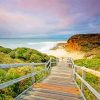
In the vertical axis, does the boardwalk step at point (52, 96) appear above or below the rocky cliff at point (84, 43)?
below

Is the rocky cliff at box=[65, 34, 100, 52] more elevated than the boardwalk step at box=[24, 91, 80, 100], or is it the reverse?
the rocky cliff at box=[65, 34, 100, 52]

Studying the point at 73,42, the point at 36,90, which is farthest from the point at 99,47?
the point at 36,90

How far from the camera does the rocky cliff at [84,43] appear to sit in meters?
105

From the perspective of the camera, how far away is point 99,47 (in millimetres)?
103812

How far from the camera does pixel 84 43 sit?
111188 millimetres

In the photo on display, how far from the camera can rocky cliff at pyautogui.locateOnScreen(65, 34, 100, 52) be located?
105 meters

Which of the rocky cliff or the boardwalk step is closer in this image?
the boardwalk step

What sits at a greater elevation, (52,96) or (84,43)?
(84,43)

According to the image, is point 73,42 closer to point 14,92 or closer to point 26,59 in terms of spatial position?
point 26,59

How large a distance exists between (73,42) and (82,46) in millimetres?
7876

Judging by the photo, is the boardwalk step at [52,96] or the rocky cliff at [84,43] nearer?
the boardwalk step at [52,96]

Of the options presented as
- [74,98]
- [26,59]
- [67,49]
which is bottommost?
[74,98]

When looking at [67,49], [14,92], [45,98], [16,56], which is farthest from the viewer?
[67,49]

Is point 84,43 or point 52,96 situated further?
point 84,43
